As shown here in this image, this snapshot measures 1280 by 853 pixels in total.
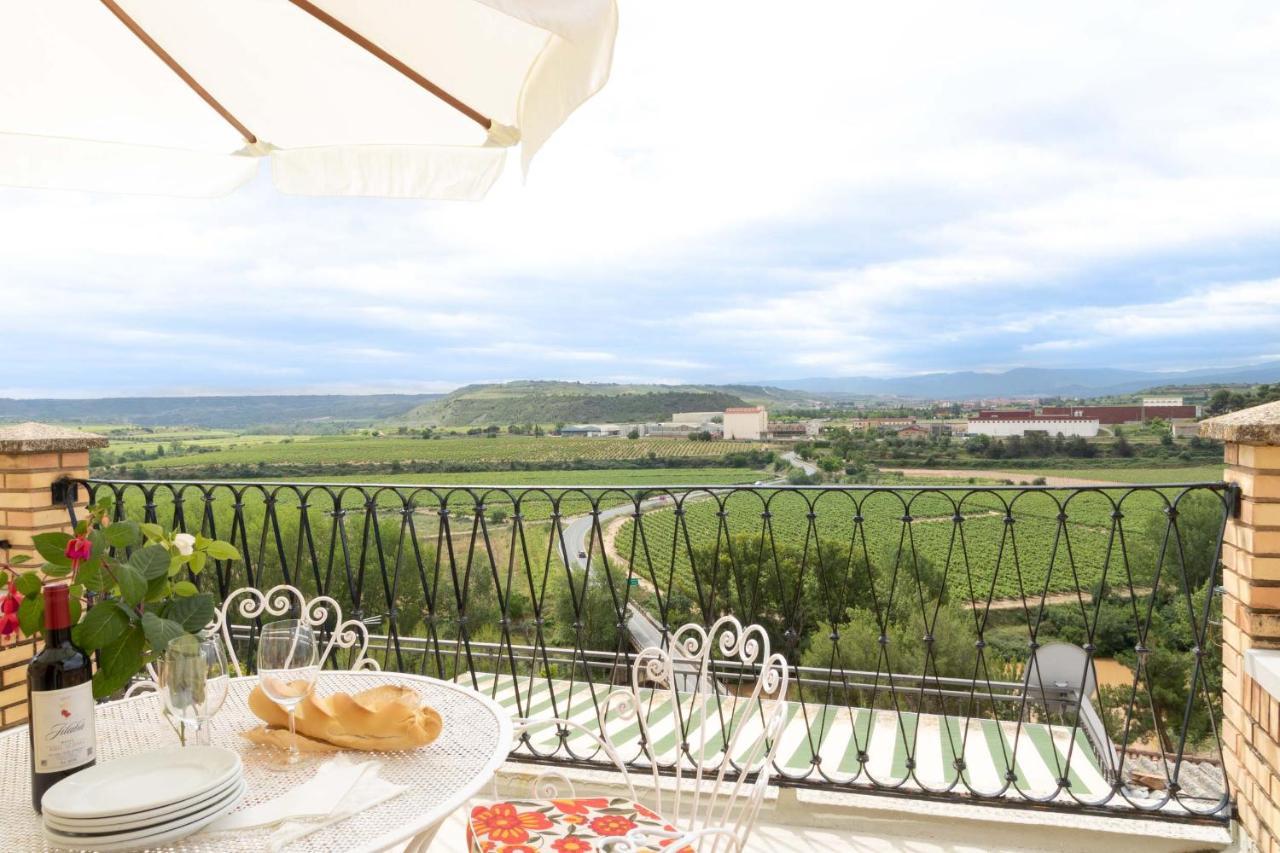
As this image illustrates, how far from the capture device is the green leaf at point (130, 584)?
1137 millimetres

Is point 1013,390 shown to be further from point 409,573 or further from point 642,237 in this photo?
point 409,573

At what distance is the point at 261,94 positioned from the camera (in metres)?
2.08

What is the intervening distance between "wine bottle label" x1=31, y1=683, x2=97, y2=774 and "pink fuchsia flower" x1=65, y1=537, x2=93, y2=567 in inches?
7.6

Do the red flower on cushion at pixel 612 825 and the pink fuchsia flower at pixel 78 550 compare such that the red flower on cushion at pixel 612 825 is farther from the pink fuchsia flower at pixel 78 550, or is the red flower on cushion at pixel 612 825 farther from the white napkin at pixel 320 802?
the pink fuchsia flower at pixel 78 550

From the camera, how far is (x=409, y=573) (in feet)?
99.2

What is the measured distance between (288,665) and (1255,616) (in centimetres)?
246

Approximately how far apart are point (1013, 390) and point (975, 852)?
35.7 m

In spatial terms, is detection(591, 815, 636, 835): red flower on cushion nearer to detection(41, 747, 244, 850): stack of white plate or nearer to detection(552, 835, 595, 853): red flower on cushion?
detection(552, 835, 595, 853): red flower on cushion

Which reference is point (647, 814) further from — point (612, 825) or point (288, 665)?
point (288, 665)

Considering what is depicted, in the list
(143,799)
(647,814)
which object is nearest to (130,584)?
(143,799)

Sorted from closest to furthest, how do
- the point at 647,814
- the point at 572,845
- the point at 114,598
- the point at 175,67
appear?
the point at 114,598, the point at 572,845, the point at 647,814, the point at 175,67

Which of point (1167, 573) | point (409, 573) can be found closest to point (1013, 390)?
point (1167, 573)

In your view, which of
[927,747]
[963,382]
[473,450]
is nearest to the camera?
[927,747]

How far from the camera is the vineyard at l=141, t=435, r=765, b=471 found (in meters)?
18.8
